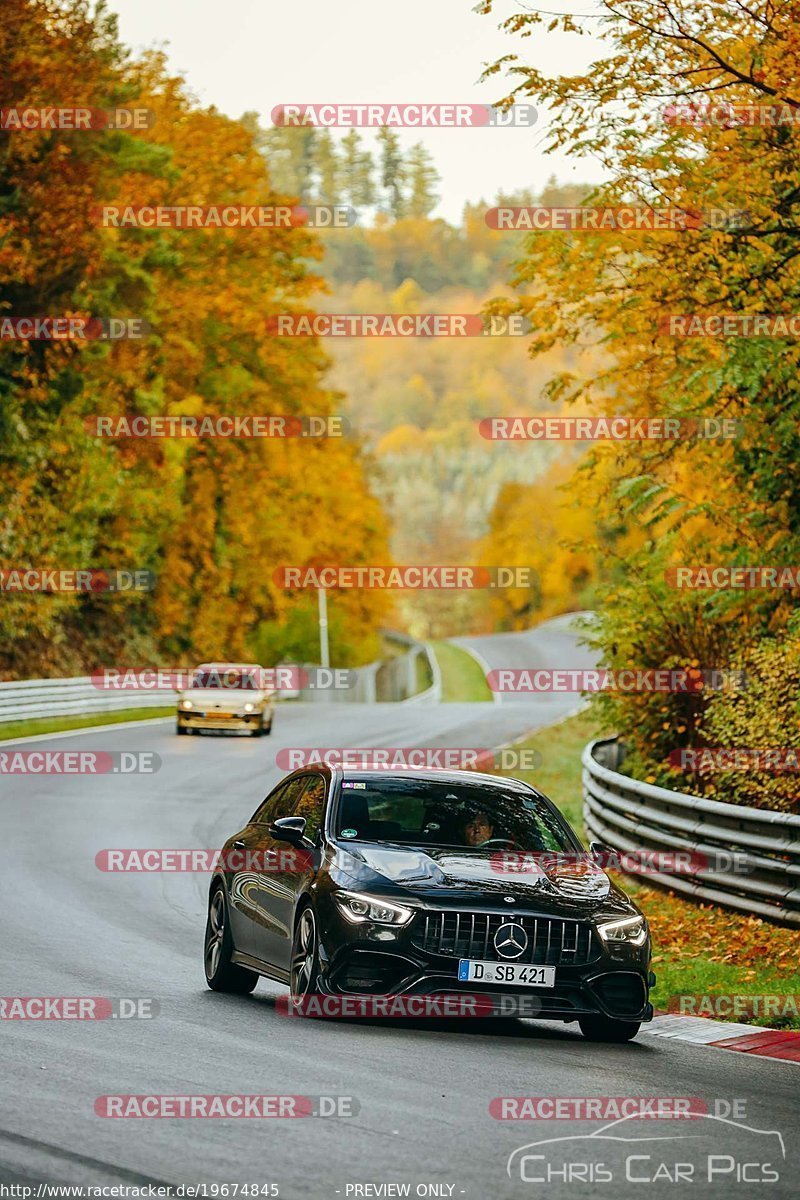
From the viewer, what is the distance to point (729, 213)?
18.0 meters

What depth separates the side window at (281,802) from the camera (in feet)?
39.1

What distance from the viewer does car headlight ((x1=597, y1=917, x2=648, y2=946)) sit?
10.1m

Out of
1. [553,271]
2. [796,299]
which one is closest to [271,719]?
[553,271]

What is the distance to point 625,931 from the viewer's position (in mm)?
10172

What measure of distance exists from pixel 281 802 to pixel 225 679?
92.6 ft

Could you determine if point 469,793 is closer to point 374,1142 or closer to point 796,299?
point 374,1142

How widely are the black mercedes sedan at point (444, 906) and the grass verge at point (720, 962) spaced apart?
4.94ft

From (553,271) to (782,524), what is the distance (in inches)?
145

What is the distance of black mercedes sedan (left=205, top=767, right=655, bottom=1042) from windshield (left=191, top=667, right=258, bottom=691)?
2862 cm
